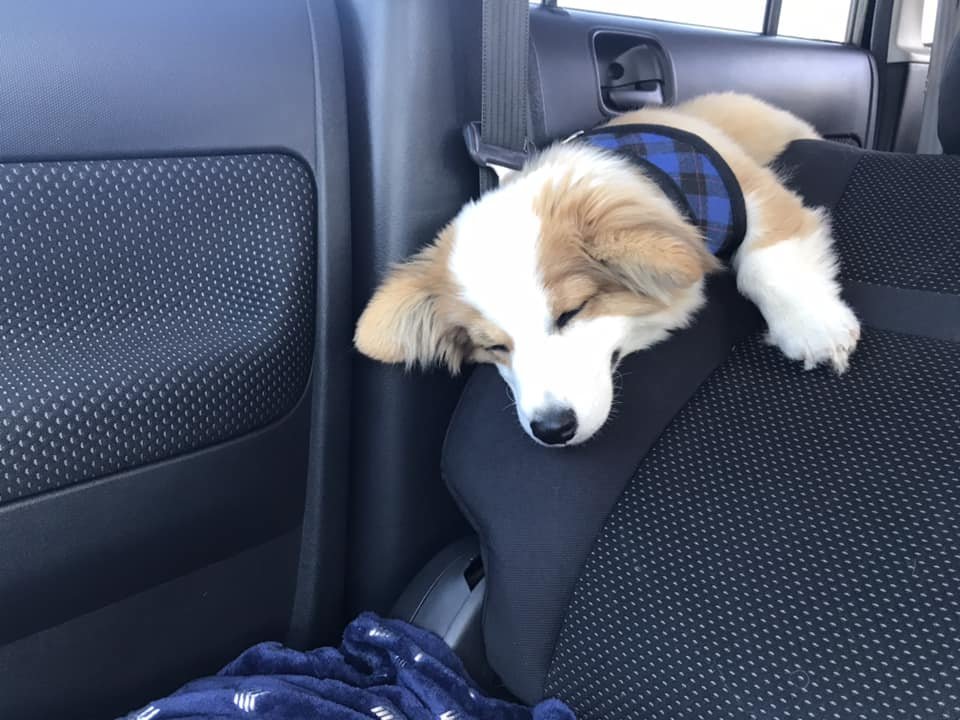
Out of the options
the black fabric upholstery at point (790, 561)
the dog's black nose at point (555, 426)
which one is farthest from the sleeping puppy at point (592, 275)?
the black fabric upholstery at point (790, 561)

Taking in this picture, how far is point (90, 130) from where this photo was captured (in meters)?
1.27

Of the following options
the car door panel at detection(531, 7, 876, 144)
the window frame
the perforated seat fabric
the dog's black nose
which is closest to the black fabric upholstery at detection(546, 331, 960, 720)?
the perforated seat fabric

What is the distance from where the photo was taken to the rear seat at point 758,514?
101 centimetres

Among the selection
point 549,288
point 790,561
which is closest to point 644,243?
point 549,288

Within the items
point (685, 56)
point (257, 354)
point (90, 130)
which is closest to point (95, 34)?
point (90, 130)

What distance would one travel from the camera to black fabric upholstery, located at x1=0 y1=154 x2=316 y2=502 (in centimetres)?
119

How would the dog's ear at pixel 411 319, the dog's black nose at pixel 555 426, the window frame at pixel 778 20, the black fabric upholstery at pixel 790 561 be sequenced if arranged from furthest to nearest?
1. the window frame at pixel 778 20
2. the dog's ear at pixel 411 319
3. the dog's black nose at pixel 555 426
4. the black fabric upholstery at pixel 790 561

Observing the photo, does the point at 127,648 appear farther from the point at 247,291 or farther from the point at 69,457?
the point at 247,291

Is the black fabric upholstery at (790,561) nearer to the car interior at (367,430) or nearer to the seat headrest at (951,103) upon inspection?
the car interior at (367,430)

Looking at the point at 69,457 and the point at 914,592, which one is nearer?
the point at 914,592

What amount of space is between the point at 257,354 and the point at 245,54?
1.72ft

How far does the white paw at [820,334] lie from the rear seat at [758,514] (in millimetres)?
23

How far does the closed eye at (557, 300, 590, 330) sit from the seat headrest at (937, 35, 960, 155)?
31.4 inches

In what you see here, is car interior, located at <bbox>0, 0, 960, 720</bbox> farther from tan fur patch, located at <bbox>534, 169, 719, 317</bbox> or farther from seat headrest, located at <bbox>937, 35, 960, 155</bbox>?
tan fur patch, located at <bbox>534, 169, 719, 317</bbox>
